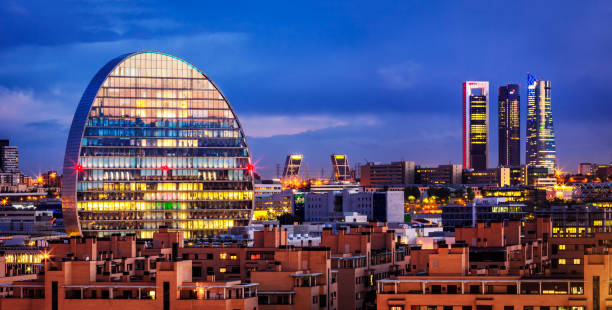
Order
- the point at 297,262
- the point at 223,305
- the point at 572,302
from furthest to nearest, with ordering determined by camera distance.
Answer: the point at 297,262 < the point at 223,305 < the point at 572,302

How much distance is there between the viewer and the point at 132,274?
10612 centimetres

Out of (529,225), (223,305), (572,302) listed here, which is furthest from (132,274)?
(529,225)

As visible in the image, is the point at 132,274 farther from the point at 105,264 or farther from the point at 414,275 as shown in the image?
the point at 414,275

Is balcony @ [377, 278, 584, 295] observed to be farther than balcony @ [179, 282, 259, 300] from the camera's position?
No

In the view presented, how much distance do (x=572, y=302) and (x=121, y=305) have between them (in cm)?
3122

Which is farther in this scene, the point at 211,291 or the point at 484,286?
the point at 211,291

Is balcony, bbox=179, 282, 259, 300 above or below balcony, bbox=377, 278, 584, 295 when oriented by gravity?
below

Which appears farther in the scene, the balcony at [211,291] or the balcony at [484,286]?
the balcony at [211,291]

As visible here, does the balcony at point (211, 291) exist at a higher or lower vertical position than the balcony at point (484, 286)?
lower

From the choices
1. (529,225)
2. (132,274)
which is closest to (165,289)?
(132,274)

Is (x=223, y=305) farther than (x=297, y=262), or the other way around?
(x=297, y=262)

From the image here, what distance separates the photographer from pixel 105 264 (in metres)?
99.9

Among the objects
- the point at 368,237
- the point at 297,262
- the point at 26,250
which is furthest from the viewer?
the point at 26,250

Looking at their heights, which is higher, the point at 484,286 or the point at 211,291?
the point at 484,286
